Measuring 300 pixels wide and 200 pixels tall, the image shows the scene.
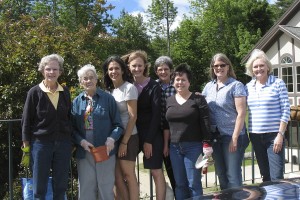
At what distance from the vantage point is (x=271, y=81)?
4309mm

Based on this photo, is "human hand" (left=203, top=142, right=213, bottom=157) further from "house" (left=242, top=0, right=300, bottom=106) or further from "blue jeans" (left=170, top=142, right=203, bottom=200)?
"house" (left=242, top=0, right=300, bottom=106)

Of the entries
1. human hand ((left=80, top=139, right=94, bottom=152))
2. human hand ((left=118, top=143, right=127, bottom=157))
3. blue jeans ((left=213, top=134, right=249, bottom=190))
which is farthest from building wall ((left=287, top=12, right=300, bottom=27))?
human hand ((left=80, top=139, right=94, bottom=152))

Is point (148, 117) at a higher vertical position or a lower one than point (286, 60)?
lower

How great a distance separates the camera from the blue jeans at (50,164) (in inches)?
151

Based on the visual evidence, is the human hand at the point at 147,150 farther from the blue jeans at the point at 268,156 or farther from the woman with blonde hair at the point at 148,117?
the blue jeans at the point at 268,156

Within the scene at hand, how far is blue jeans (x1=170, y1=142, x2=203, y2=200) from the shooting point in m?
4.20

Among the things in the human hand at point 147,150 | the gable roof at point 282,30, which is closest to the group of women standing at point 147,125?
the human hand at point 147,150

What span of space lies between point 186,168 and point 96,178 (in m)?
0.92

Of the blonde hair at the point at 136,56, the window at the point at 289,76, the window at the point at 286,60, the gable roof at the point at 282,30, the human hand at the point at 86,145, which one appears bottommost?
the human hand at the point at 86,145

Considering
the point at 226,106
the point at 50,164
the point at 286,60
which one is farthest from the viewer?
the point at 286,60

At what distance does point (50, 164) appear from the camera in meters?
3.90

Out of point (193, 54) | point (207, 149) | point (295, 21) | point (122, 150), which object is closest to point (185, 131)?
point (207, 149)

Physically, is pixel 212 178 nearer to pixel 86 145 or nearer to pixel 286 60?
pixel 86 145

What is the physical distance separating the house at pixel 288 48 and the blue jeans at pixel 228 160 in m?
17.7
